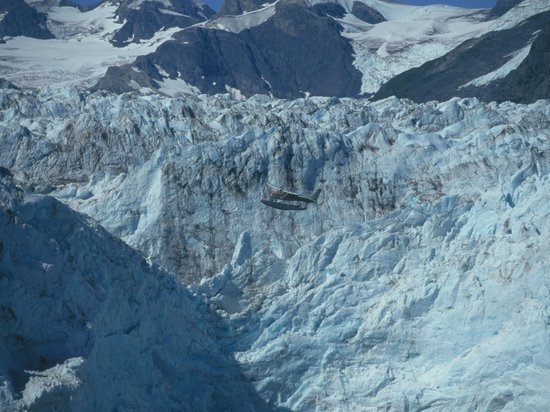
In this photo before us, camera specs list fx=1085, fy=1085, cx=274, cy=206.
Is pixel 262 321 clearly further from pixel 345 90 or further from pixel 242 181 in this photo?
pixel 345 90

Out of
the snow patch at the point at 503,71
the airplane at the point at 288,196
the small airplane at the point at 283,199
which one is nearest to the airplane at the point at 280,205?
the small airplane at the point at 283,199

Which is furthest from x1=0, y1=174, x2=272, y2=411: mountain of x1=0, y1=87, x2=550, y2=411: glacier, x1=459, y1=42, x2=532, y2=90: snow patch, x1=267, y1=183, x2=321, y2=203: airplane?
x1=459, y1=42, x2=532, y2=90: snow patch

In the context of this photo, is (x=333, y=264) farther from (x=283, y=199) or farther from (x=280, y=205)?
(x=283, y=199)

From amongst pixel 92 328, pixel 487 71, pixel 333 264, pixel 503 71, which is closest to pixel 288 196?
pixel 333 264

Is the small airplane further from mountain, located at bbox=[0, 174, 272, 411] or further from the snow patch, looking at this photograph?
the snow patch

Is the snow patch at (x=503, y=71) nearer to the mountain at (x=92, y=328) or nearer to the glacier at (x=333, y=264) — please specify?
the glacier at (x=333, y=264)
